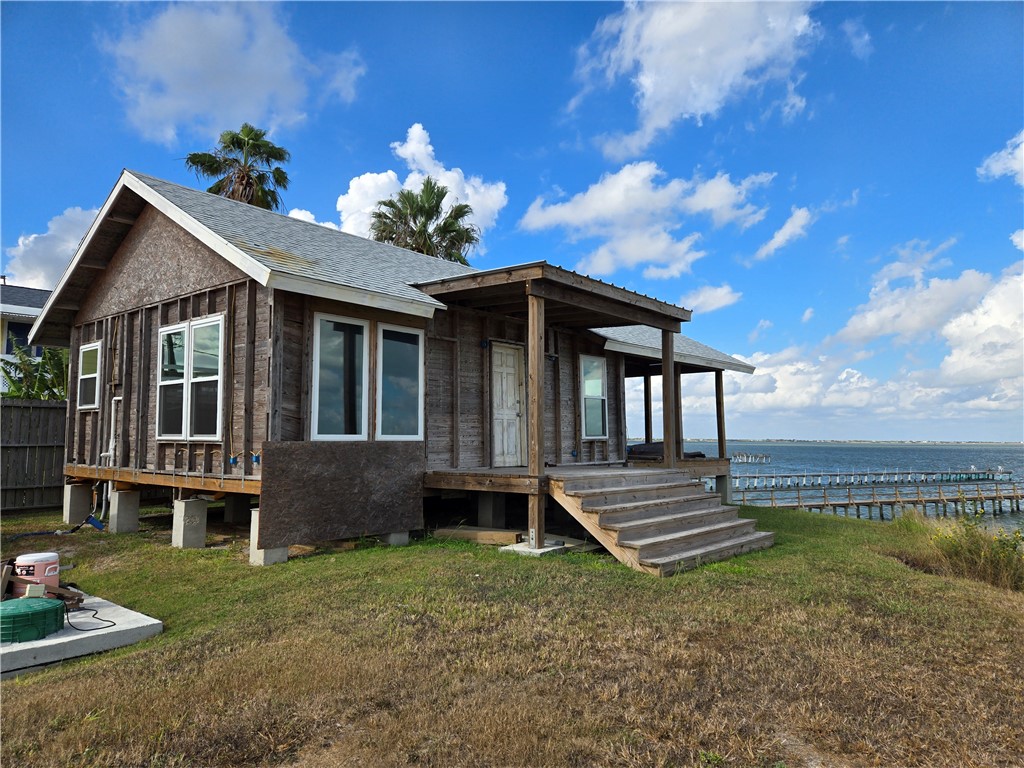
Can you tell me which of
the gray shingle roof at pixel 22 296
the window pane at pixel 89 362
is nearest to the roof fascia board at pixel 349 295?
the window pane at pixel 89 362

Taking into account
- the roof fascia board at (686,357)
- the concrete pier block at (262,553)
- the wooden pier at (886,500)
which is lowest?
the wooden pier at (886,500)

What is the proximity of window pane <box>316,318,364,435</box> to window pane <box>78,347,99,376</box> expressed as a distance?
6211mm

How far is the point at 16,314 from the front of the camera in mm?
21297

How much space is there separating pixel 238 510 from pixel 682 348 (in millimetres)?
10448

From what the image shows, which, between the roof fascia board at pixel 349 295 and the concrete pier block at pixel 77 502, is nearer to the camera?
the roof fascia board at pixel 349 295

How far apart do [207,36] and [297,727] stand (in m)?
9.00

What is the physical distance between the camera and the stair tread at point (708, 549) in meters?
7.38

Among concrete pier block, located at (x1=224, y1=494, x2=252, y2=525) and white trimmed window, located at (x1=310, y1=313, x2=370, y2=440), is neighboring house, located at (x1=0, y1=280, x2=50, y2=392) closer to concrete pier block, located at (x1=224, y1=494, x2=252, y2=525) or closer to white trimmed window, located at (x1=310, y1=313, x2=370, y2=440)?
concrete pier block, located at (x1=224, y1=494, x2=252, y2=525)

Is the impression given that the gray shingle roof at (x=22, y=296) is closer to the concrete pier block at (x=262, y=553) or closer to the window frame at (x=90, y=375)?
the window frame at (x=90, y=375)

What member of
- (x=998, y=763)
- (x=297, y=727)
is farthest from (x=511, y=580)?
(x=998, y=763)

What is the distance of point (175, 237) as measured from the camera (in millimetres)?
10305

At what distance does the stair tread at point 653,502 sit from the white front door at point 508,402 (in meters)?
3.40

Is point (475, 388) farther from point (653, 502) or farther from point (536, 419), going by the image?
point (653, 502)

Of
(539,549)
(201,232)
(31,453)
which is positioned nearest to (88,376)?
(31,453)
